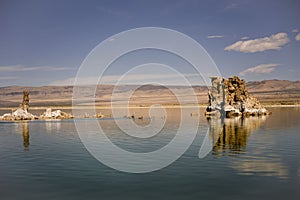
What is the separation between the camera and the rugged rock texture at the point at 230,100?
9762 cm

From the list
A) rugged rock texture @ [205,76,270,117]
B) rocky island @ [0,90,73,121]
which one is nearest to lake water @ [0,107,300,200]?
rocky island @ [0,90,73,121]

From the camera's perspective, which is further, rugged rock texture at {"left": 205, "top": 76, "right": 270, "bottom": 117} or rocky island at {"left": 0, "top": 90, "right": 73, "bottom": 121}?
rugged rock texture at {"left": 205, "top": 76, "right": 270, "bottom": 117}

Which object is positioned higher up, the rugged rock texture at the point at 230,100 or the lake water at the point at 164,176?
the rugged rock texture at the point at 230,100

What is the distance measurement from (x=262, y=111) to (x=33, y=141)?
8405cm

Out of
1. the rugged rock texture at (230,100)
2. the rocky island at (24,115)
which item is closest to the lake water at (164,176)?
the rocky island at (24,115)

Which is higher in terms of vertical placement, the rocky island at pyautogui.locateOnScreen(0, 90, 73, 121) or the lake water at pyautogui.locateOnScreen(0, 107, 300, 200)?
the rocky island at pyautogui.locateOnScreen(0, 90, 73, 121)

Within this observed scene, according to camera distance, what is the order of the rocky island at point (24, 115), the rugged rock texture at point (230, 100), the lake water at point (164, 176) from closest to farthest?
1. the lake water at point (164, 176)
2. the rocky island at point (24, 115)
3. the rugged rock texture at point (230, 100)

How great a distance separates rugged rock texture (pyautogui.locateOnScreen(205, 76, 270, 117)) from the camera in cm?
9762

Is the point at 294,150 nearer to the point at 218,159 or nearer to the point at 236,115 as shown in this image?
the point at 218,159

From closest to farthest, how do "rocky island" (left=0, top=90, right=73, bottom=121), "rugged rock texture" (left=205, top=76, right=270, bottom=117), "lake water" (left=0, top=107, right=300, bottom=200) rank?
"lake water" (left=0, top=107, right=300, bottom=200)
"rocky island" (left=0, top=90, right=73, bottom=121)
"rugged rock texture" (left=205, top=76, right=270, bottom=117)

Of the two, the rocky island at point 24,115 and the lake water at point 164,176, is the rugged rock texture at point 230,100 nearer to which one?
the rocky island at point 24,115

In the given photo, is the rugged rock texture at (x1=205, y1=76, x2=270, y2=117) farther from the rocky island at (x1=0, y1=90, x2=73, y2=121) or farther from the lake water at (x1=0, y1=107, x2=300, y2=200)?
the lake water at (x1=0, y1=107, x2=300, y2=200)

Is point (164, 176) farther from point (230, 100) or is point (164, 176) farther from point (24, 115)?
point (230, 100)

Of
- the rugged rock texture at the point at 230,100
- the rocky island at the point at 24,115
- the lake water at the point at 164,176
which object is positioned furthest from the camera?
the rugged rock texture at the point at 230,100
